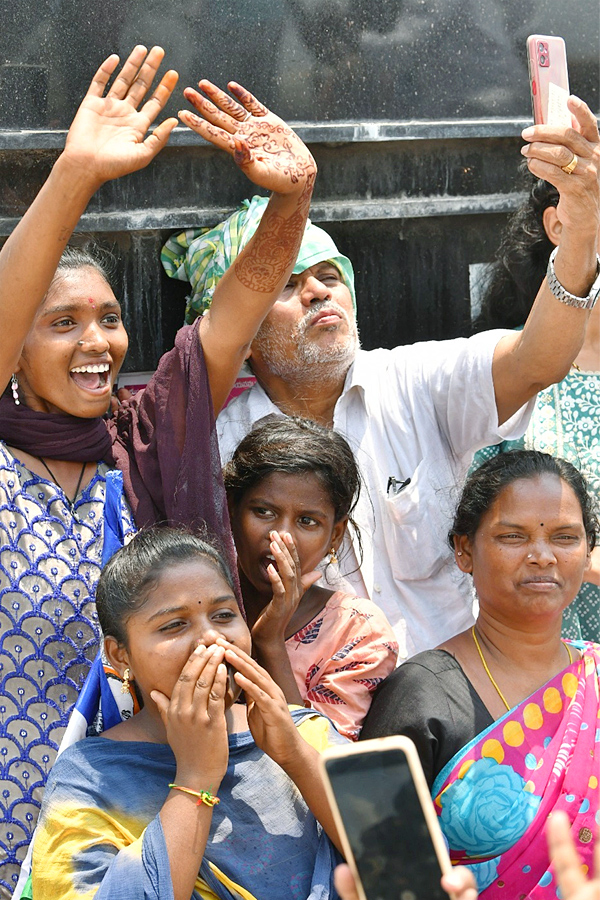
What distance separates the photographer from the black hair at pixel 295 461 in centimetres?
299

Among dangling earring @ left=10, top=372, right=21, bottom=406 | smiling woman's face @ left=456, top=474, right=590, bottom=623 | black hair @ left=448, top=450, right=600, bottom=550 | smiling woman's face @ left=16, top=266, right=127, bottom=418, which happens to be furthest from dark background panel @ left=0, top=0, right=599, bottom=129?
smiling woman's face @ left=456, top=474, right=590, bottom=623

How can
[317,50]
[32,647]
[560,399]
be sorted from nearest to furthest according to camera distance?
[32,647], [560,399], [317,50]

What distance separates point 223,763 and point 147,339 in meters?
1.90

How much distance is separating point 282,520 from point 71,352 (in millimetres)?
662

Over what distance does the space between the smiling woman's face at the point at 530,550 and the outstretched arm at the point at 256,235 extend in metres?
0.76

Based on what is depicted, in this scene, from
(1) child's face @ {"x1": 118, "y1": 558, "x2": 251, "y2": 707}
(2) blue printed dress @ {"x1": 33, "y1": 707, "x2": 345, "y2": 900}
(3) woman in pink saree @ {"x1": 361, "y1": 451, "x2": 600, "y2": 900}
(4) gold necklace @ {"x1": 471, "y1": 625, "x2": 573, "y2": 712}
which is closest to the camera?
(2) blue printed dress @ {"x1": 33, "y1": 707, "x2": 345, "y2": 900}

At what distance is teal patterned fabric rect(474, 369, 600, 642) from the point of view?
3590 mm

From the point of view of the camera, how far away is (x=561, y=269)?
9.88 ft

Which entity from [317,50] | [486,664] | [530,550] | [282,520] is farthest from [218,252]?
[486,664]

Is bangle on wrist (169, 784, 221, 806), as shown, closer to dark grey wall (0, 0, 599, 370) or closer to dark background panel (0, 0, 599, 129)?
dark grey wall (0, 0, 599, 370)

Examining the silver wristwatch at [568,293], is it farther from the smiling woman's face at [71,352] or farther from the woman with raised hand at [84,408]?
the smiling woman's face at [71,352]

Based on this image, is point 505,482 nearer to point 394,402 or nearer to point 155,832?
point 394,402

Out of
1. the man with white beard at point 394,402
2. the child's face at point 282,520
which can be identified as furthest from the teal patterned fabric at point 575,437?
the child's face at point 282,520

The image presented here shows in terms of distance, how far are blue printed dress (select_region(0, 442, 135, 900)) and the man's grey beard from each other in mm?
1135
